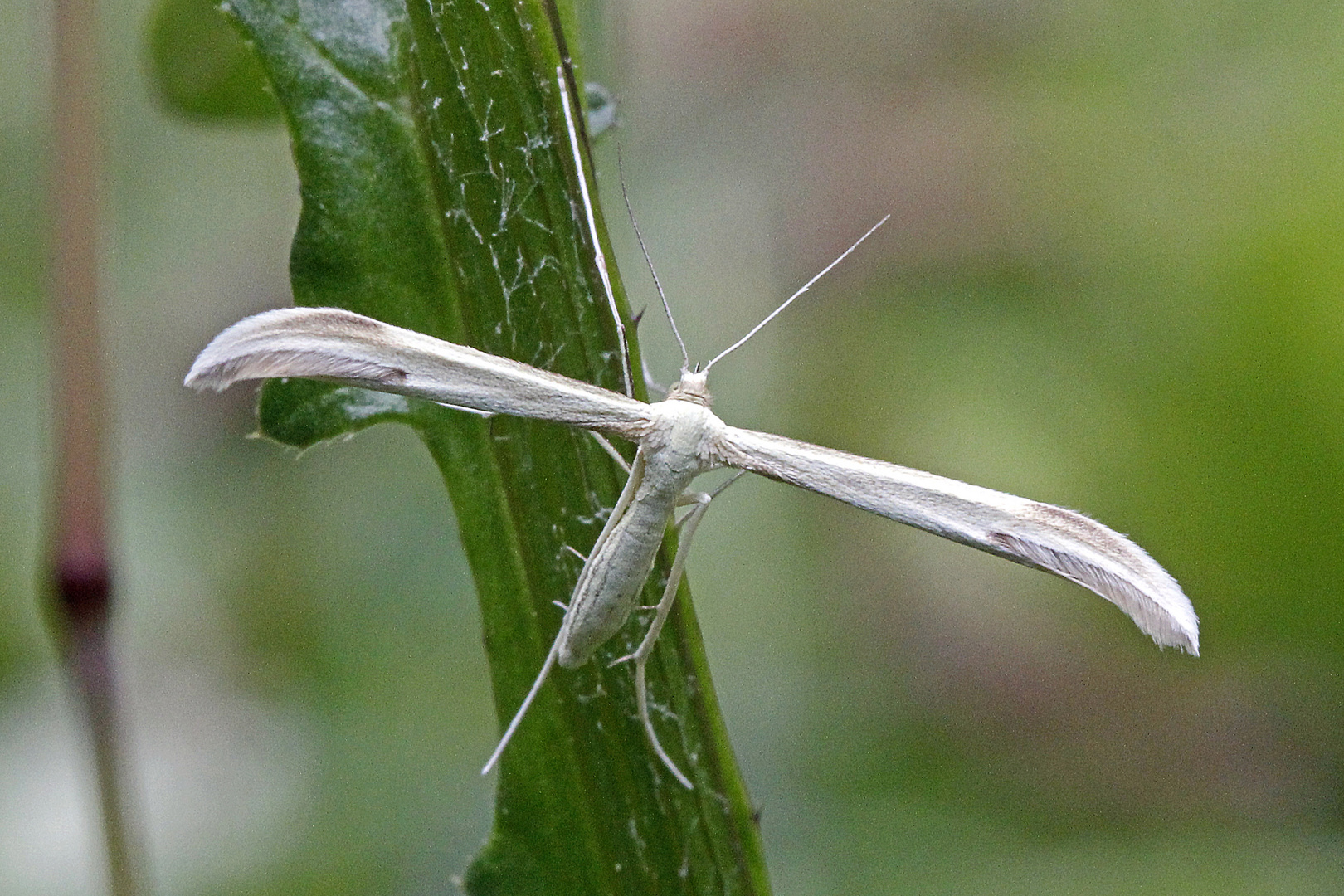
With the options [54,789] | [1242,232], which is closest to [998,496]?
[1242,232]

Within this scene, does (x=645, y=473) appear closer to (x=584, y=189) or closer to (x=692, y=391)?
(x=692, y=391)

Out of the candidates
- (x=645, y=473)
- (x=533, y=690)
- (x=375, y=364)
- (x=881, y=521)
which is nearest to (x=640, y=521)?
(x=645, y=473)

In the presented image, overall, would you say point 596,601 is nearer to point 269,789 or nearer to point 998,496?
point 998,496

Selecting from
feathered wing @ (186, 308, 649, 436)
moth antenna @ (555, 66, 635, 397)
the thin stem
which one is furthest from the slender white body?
the thin stem

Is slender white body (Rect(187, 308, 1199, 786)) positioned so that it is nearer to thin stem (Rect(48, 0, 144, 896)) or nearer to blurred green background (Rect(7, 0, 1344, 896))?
thin stem (Rect(48, 0, 144, 896))

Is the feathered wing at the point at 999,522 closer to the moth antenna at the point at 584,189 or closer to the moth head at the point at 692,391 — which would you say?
the moth head at the point at 692,391

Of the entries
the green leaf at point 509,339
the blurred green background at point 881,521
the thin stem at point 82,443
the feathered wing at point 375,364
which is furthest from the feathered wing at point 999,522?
the blurred green background at point 881,521
